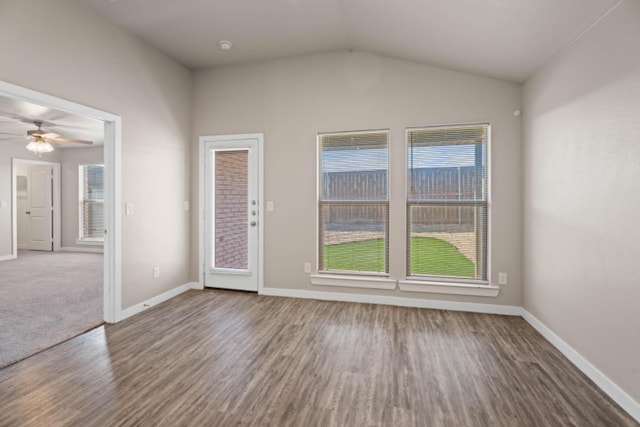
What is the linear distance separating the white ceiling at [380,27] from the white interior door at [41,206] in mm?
6607

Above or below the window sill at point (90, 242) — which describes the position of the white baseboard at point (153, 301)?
below

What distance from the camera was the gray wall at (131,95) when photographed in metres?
2.45

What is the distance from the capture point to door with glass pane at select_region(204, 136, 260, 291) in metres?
4.19

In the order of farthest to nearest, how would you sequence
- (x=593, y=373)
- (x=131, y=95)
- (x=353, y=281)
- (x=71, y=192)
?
1. (x=71, y=192)
2. (x=353, y=281)
3. (x=131, y=95)
4. (x=593, y=373)

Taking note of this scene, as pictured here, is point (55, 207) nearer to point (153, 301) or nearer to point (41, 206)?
point (41, 206)

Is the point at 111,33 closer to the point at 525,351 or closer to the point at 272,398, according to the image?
the point at 272,398

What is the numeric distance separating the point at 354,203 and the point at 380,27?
192cm

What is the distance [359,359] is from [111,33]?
3910mm

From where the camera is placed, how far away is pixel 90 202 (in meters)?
8.02

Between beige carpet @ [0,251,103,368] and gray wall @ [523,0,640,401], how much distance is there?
4.33 m

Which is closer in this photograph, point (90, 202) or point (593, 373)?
point (593, 373)

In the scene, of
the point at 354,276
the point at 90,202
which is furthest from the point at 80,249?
the point at 354,276

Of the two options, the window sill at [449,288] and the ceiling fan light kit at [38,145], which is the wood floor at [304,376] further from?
the ceiling fan light kit at [38,145]

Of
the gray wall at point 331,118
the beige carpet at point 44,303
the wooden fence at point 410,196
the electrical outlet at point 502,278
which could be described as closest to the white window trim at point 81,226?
the beige carpet at point 44,303
